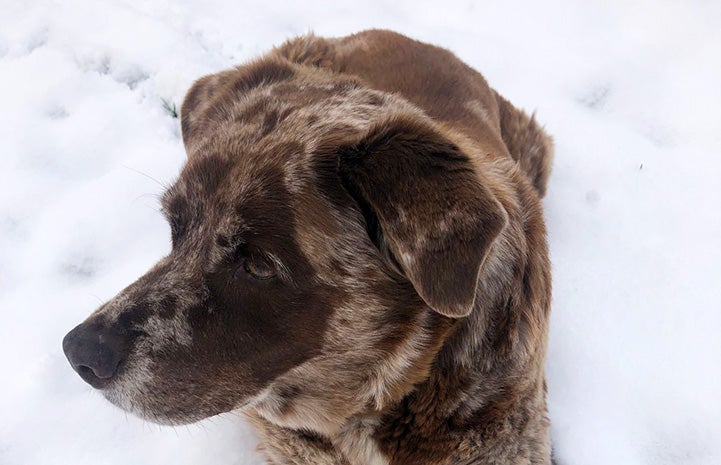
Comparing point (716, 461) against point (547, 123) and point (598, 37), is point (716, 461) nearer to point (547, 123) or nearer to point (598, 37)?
point (547, 123)

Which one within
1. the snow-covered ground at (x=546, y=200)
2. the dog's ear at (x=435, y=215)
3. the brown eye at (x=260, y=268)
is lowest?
Result: the snow-covered ground at (x=546, y=200)

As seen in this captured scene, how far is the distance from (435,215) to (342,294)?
0.53 meters

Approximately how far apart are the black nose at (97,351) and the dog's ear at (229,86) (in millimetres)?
1114

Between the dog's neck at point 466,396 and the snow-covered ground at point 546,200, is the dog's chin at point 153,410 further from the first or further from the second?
the snow-covered ground at point 546,200

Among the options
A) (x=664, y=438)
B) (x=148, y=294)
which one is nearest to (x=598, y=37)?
(x=664, y=438)

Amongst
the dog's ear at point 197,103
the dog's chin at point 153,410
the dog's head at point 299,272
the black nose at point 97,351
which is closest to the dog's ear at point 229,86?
the dog's ear at point 197,103

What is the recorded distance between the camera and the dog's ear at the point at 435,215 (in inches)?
85.1

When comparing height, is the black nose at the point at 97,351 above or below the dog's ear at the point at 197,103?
below

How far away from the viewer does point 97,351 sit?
239 centimetres

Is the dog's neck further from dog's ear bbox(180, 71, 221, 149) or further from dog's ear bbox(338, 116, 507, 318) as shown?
dog's ear bbox(180, 71, 221, 149)

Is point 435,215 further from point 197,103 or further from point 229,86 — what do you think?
point 197,103

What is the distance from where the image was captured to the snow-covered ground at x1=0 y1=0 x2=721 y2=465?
355 centimetres

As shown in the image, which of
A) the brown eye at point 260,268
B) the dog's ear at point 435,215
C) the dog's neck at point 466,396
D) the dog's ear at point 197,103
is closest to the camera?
the dog's ear at point 435,215

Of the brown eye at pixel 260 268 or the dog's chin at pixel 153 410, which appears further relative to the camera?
the dog's chin at pixel 153 410
